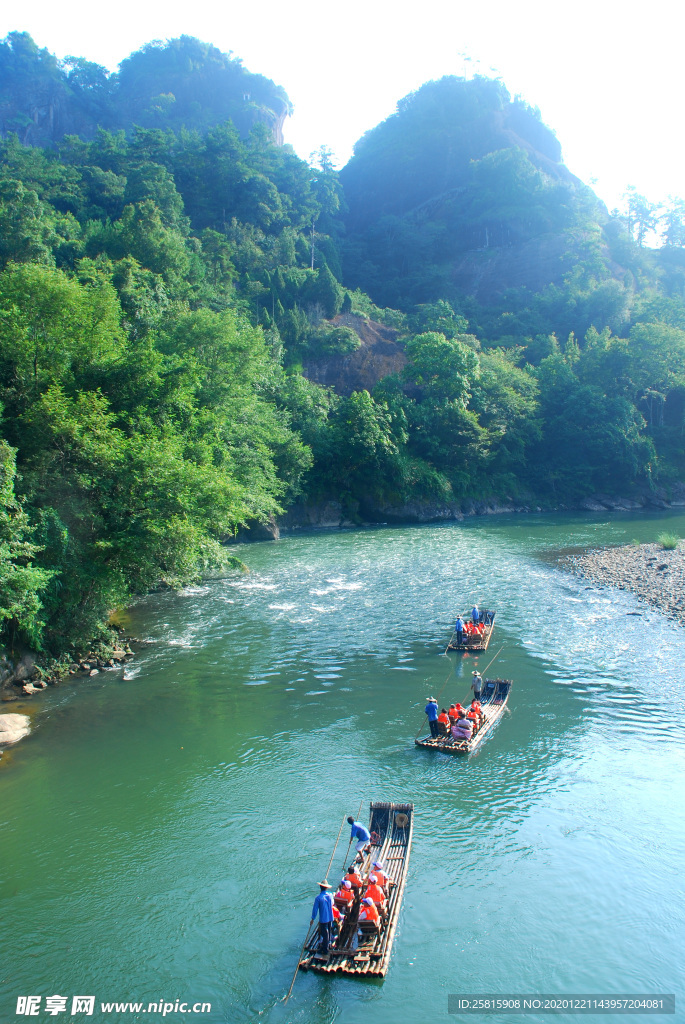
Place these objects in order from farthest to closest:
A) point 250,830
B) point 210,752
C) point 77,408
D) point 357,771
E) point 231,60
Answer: point 231,60, point 77,408, point 210,752, point 357,771, point 250,830

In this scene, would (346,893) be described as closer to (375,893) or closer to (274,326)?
(375,893)

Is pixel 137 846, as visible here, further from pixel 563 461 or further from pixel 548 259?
pixel 548 259

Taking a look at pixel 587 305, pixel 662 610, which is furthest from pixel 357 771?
pixel 587 305

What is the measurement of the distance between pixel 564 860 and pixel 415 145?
137 m

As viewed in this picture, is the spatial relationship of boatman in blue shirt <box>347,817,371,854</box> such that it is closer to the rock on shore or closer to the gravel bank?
the rock on shore

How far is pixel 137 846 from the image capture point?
564 inches

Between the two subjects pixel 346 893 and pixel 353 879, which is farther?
pixel 353 879

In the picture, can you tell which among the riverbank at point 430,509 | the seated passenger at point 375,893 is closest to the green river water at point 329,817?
the seated passenger at point 375,893

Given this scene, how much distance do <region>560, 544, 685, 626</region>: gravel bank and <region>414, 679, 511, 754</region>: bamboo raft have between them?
12078 millimetres

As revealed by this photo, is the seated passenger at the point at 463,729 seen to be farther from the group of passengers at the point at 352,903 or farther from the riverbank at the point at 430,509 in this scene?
the riverbank at the point at 430,509

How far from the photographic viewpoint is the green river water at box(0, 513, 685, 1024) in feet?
36.2

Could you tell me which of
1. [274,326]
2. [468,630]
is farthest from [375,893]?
[274,326]

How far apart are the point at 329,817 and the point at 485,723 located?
6112mm

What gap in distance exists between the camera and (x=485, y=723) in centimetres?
1920
